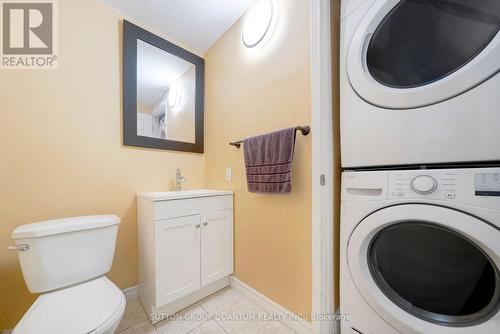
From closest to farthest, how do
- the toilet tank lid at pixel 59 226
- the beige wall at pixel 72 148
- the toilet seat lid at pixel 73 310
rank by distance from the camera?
the toilet seat lid at pixel 73 310
the toilet tank lid at pixel 59 226
the beige wall at pixel 72 148

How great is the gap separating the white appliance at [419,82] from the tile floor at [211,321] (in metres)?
1.12

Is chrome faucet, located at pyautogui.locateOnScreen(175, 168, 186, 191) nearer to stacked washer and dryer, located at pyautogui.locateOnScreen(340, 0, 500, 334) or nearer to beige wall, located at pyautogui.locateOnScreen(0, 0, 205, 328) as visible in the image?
beige wall, located at pyautogui.locateOnScreen(0, 0, 205, 328)

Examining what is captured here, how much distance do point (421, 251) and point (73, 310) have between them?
4.67 feet

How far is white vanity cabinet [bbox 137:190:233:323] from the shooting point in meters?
1.14

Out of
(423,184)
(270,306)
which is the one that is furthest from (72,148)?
(423,184)

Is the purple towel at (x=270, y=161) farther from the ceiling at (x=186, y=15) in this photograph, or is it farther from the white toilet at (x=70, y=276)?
the ceiling at (x=186, y=15)

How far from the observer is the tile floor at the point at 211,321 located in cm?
110

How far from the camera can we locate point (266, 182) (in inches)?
45.8

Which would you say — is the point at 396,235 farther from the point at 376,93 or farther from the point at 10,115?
the point at 10,115

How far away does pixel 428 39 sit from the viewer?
2.19 ft

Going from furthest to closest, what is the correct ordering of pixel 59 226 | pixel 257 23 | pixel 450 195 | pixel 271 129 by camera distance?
1. pixel 257 23
2. pixel 271 129
3. pixel 59 226
4. pixel 450 195

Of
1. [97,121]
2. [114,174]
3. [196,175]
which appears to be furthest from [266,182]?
[97,121]

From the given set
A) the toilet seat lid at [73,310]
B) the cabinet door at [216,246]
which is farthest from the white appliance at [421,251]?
the toilet seat lid at [73,310]

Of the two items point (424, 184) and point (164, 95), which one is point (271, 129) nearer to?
point (424, 184)
